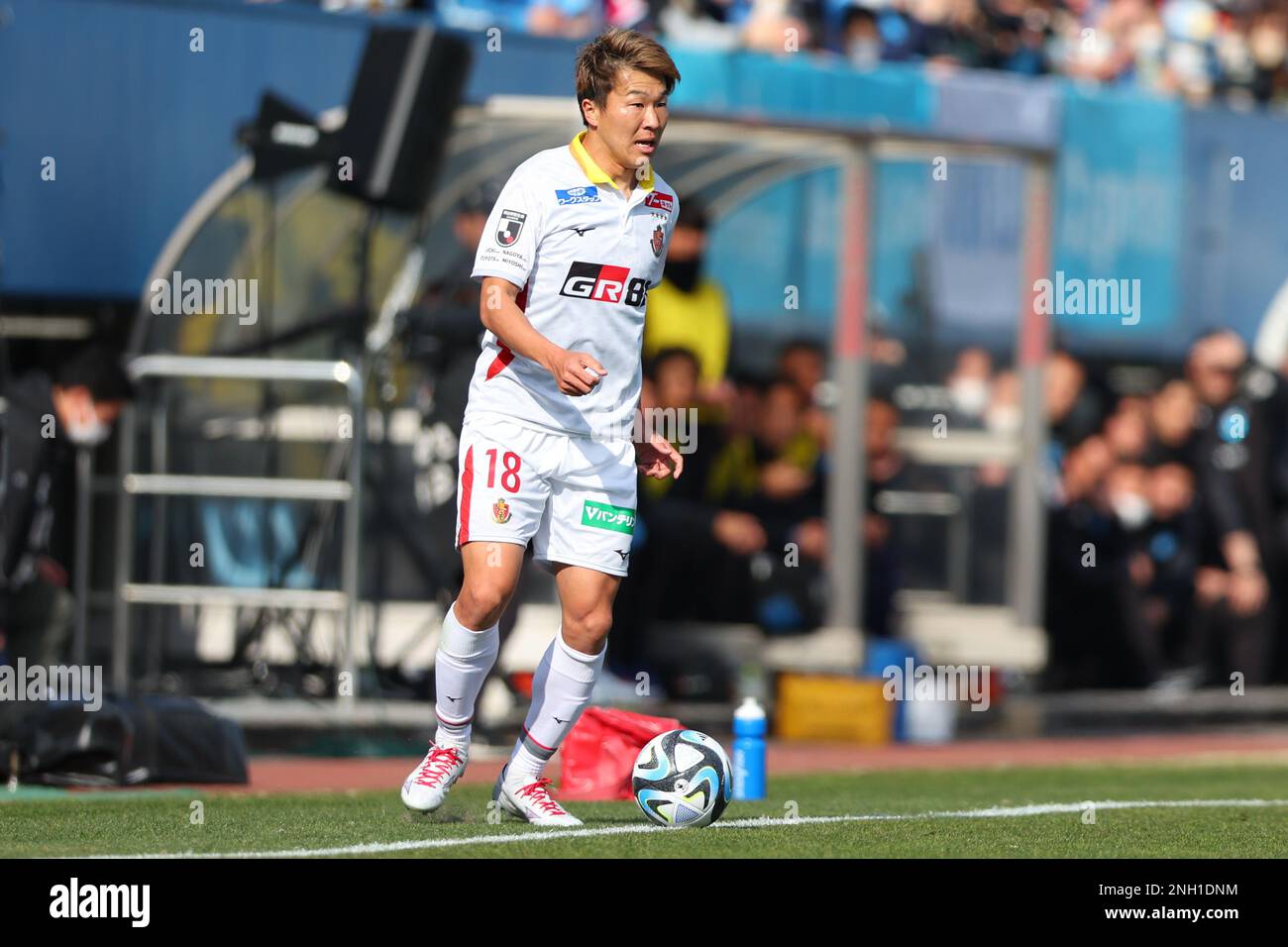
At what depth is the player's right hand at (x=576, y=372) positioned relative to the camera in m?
5.89

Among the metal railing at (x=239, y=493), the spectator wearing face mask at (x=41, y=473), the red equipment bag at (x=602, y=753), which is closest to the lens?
the red equipment bag at (x=602, y=753)

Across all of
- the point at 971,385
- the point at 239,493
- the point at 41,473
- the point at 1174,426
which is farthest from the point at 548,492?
the point at 1174,426

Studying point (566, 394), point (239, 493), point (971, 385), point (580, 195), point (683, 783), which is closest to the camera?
point (566, 394)

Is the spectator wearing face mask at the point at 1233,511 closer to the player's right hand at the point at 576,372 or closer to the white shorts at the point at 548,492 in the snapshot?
the white shorts at the point at 548,492

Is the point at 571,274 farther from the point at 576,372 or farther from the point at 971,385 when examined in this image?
the point at 971,385

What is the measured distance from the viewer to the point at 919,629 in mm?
14273

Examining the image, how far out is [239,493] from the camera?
445 inches

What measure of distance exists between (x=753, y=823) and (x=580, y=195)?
1.91 m

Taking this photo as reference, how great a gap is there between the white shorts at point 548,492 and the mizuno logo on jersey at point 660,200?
2.21ft

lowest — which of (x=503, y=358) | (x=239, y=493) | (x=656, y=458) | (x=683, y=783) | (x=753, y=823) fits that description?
(x=753, y=823)

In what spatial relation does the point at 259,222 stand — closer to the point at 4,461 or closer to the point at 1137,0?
the point at 4,461

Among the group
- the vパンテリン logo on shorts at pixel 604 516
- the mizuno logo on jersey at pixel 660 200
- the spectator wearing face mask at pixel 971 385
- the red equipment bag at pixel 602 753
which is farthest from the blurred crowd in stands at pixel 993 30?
the vパンテリン logo on shorts at pixel 604 516

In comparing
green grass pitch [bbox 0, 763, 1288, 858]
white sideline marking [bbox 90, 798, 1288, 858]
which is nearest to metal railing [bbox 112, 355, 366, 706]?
green grass pitch [bbox 0, 763, 1288, 858]
